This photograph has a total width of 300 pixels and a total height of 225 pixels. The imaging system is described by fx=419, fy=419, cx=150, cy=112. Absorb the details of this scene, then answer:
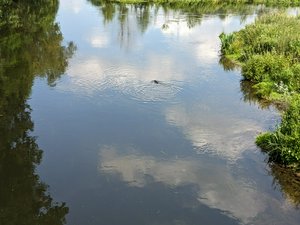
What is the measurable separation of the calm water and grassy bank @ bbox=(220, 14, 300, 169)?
813 mm

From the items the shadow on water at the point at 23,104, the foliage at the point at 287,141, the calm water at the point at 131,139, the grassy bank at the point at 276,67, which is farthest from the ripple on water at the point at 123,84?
the foliage at the point at 287,141

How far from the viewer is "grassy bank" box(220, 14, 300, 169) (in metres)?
16.7

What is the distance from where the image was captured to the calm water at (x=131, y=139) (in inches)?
563

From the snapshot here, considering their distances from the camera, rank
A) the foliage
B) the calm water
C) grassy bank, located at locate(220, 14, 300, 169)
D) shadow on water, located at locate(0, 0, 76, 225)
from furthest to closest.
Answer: grassy bank, located at locate(220, 14, 300, 169) → the foliage → the calm water → shadow on water, located at locate(0, 0, 76, 225)

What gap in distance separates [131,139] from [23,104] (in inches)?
281

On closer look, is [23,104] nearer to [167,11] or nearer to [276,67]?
[276,67]

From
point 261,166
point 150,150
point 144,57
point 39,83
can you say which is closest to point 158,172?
point 150,150

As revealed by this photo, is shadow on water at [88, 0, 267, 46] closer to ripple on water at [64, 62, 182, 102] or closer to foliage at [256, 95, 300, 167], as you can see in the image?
ripple on water at [64, 62, 182, 102]

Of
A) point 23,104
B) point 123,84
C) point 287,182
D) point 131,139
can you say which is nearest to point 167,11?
point 123,84

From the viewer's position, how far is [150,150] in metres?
18.2

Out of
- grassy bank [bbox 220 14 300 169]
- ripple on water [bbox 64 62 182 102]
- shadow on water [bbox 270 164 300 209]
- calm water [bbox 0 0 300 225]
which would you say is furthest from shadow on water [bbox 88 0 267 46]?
shadow on water [bbox 270 164 300 209]

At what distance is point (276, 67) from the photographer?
2528 cm

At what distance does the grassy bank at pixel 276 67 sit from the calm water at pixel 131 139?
2.67 feet

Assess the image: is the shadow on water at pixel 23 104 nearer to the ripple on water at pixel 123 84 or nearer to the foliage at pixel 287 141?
the ripple on water at pixel 123 84
